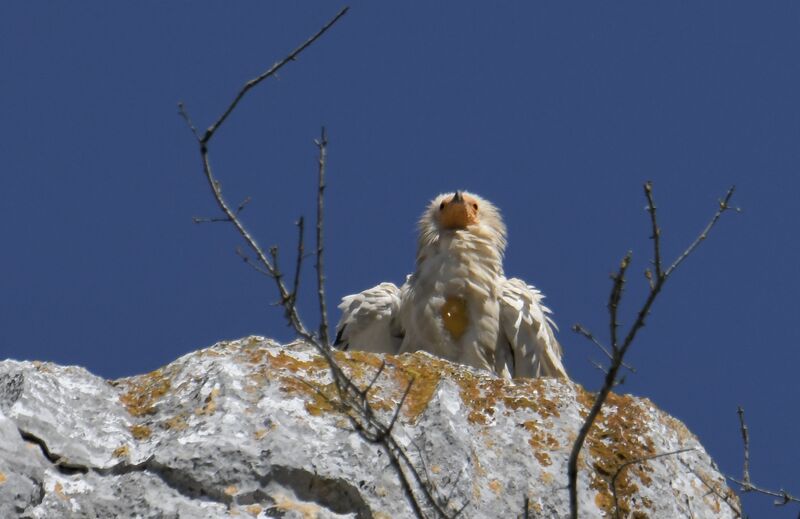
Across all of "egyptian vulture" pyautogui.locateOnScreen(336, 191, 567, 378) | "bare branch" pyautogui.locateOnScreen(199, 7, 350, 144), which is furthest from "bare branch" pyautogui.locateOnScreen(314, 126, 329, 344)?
"egyptian vulture" pyautogui.locateOnScreen(336, 191, 567, 378)

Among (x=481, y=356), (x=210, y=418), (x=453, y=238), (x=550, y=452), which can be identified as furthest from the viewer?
(x=453, y=238)

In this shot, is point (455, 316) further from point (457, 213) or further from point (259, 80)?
point (259, 80)

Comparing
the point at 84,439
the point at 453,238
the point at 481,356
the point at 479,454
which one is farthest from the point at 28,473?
the point at 453,238

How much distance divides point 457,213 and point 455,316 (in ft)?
3.88

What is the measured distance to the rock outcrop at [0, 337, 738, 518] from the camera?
477 cm

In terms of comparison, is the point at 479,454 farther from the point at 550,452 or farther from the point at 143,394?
the point at 143,394

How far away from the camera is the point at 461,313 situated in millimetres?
9344

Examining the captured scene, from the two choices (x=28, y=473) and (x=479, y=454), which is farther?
(x=479, y=454)

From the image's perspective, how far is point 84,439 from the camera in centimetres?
494

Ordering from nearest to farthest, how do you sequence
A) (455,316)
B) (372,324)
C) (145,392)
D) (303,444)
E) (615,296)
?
(615,296) < (303,444) < (145,392) < (455,316) < (372,324)

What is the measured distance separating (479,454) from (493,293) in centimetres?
427

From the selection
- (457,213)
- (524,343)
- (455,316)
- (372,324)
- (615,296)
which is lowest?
(615,296)

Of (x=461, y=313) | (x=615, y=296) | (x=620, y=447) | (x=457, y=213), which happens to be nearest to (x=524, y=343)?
(x=461, y=313)

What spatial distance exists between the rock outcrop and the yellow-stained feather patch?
10.9ft
